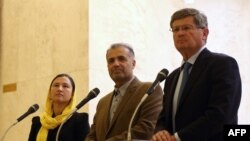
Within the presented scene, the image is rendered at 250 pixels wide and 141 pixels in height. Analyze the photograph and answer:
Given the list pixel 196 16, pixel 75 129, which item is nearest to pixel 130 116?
pixel 75 129

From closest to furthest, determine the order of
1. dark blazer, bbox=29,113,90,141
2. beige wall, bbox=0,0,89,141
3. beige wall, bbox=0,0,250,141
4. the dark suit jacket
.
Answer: the dark suit jacket, dark blazer, bbox=29,113,90,141, beige wall, bbox=0,0,250,141, beige wall, bbox=0,0,89,141

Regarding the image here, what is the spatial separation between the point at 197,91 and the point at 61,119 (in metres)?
2.13

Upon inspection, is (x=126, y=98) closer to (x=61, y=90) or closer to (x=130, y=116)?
(x=130, y=116)

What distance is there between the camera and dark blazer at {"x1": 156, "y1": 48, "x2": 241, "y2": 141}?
323cm

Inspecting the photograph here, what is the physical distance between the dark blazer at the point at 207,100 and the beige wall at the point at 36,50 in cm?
322

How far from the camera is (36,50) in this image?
25.5ft

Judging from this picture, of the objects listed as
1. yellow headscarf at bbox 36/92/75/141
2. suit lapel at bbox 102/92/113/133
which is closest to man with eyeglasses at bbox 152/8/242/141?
suit lapel at bbox 102/92/113/133

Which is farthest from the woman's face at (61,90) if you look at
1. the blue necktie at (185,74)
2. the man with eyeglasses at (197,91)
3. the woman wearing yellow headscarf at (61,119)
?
the blue necktie at (185,74)

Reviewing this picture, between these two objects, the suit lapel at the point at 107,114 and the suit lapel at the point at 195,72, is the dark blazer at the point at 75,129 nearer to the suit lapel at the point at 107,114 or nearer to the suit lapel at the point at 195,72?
the suit lapel at the point at 107,114

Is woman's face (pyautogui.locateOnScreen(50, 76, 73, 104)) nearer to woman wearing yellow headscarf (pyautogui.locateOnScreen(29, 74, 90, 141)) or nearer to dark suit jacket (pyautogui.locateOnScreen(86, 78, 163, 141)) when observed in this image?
woman wearing yellow headscarf (pyautogui.locateOnScreen(29, 74, 90, 141))

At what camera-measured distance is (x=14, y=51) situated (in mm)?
8344

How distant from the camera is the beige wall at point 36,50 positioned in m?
6.88

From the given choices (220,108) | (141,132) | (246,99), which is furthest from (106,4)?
(220,108)

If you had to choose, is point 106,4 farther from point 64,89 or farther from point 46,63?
point 64,89
